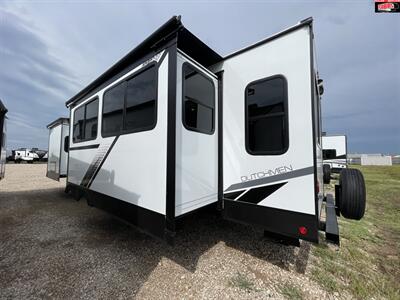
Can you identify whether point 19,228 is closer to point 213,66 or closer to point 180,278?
point 180,278

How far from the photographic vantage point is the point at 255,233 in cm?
377

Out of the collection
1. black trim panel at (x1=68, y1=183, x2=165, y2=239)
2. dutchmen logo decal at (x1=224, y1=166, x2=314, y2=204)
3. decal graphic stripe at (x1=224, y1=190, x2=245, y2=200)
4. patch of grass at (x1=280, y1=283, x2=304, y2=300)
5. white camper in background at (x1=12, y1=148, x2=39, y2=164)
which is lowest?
patch of grass at (x1=280, y1=283, x2=304, y2=300)

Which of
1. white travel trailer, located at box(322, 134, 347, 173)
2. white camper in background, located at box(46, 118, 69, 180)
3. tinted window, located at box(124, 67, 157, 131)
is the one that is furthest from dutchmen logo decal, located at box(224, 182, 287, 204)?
white travel trailer, located at box(322, 134, 347, 173)

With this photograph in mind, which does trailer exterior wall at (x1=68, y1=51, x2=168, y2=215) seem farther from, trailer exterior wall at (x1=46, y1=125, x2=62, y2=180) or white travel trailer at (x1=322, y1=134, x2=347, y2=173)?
white travel trailer at (x1=322, y1=134, x2=347, y2=173)

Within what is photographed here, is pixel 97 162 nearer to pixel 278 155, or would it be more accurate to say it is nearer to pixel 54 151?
pixel 278 155

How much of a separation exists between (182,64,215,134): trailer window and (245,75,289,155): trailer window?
22.4 inches

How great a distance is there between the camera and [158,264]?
2.81 metres

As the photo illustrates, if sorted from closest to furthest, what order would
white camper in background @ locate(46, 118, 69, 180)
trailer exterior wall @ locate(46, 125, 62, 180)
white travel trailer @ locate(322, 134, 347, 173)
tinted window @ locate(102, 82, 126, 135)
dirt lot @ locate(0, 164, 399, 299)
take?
dirt lot @ locate(0, 164, 399, 299)
tinted window @ locate(102, 82, 126, 135)
white camper in background @ locate(46, 118, 69, 180)
trailer exterior wall @ locate(46, 125, 62, 180)
white travel trailer @ locate(322, 134, 347, 173)

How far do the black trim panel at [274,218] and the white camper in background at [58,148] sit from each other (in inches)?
246

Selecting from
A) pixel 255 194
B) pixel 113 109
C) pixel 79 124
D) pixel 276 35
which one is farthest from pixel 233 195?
pixel 79 124

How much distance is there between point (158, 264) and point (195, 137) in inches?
75.6

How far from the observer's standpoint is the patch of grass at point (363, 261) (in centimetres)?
237

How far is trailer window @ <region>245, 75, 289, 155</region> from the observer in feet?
7.93

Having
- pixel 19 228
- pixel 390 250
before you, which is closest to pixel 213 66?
pixel 390 250
